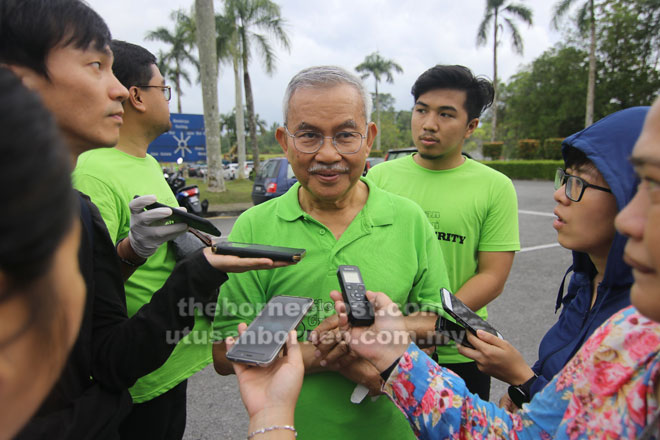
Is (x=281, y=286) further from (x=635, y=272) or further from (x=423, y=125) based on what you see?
(x=423, y=125)

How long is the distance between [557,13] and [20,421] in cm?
2621

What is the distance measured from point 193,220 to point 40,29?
735mm

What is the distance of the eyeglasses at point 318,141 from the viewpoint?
1455 millimetres

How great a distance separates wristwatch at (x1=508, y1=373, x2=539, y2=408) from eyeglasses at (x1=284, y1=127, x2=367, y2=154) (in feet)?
3.49

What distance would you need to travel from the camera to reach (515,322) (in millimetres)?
4020

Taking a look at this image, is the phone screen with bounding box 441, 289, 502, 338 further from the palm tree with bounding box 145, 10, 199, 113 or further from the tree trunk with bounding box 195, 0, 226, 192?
the palm tree with bounding box 145, 10, 199, 113

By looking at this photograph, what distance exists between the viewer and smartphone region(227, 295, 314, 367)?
1080 mm

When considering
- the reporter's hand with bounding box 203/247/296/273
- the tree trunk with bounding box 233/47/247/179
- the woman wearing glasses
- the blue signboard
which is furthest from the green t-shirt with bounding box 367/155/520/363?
the tree trunk with bounding box 233/47/247/179

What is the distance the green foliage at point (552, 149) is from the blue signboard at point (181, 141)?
22.0 m

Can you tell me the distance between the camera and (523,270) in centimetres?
562

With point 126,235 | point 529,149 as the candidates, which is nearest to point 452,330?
point 126,235

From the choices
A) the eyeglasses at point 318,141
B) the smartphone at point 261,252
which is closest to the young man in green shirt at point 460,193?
the eyeglasses at point 318,141

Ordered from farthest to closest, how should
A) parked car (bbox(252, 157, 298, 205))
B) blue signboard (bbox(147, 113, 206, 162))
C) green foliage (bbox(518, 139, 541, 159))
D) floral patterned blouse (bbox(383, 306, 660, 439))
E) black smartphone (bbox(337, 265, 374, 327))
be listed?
1. green foliage (bbox(518, 139, 541, 159))
2. parked car (bbox(252, 157, 298, 205))
3. blue signboard (bbox(147, 113, 206, 162))
4. black smartphone (bbox(337, 265, 374, 327))
5. floral patterned blouse (bbox(383, 306, 660, 439))

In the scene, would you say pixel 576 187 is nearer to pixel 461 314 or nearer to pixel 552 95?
pixel 461 314
